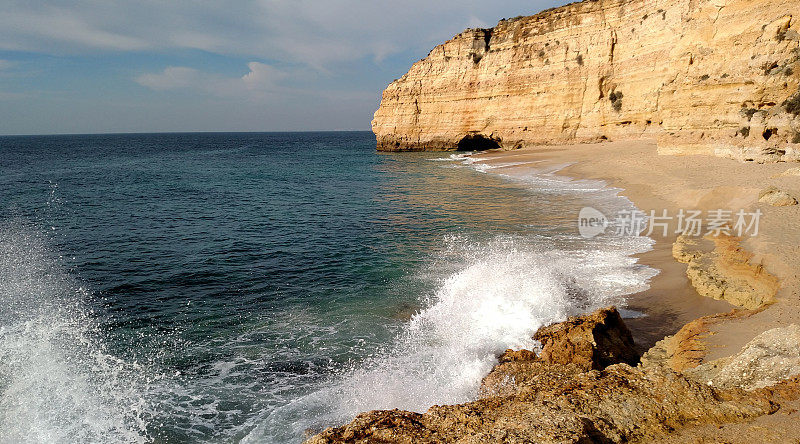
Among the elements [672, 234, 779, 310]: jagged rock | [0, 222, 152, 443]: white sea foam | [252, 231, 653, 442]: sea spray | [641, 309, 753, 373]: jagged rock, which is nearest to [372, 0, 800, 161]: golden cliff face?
[672, 234, 779, 310]: jagged rock

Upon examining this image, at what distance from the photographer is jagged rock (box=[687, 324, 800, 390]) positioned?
4.27 m

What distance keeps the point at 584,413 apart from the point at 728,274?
751 cm

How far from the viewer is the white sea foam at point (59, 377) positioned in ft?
19.5

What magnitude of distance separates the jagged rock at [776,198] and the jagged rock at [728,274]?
2607 mm

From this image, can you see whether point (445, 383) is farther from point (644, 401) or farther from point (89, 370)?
point (89, 370)

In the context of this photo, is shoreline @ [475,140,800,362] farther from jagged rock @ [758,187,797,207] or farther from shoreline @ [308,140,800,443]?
jagged rock @ [758,187,797,207]

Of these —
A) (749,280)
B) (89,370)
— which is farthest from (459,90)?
(89,370)

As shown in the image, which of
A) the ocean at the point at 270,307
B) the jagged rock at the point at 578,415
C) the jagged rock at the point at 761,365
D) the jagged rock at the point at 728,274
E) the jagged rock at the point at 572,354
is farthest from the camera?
the jagged rock at the point at 728,274

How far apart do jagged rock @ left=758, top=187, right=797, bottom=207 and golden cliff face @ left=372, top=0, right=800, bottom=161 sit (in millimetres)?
6687

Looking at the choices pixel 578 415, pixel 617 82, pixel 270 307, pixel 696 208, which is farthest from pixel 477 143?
pixel 578 415

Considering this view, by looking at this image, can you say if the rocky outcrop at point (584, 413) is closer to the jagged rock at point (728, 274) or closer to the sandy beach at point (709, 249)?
the sandy beach at point (709, 249)

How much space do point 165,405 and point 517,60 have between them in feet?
150

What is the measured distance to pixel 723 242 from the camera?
11.2 m

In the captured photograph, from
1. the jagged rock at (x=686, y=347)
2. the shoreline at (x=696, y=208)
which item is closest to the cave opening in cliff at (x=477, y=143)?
the shoreline at (x=696, y=208)
